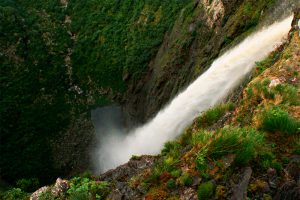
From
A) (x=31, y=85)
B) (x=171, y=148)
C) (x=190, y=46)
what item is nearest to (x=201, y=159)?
(x=171, y=148)

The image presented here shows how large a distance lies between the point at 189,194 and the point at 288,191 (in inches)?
88.6

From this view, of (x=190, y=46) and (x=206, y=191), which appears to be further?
(x=190, y=46)

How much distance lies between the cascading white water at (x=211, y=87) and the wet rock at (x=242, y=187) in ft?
37.3

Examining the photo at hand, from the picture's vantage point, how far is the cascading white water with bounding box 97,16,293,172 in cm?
2097

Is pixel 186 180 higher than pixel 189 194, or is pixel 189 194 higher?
pixel 186 180

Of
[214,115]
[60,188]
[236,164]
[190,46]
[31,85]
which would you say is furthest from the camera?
[31,85]

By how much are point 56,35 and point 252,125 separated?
2999 centimetres

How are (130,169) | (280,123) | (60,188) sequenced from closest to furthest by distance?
(280,123)
(60,188)
(130,169)

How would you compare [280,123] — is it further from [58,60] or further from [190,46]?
[58,60]

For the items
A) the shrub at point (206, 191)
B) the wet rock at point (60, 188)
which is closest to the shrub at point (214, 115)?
the shrub at point (206, 191)

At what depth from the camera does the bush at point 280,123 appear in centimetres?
1014

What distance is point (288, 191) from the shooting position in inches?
335

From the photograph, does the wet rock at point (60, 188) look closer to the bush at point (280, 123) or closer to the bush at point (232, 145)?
the bush at point (232, 145)

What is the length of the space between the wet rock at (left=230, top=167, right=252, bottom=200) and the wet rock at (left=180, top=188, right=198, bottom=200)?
0.94m
